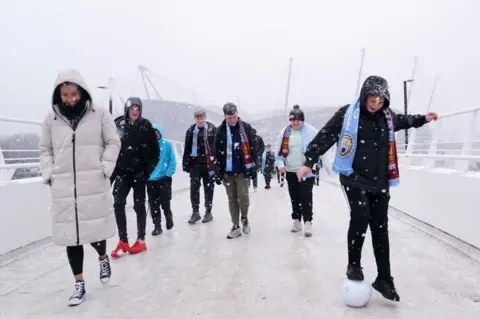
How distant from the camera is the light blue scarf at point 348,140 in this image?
9.52ft

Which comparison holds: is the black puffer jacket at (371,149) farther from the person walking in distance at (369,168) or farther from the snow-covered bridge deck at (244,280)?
the snow-covered bridge deck at (244,280)

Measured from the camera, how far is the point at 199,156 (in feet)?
21.4

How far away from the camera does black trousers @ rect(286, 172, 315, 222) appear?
5324 mm

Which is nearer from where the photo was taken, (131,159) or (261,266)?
(261,266)

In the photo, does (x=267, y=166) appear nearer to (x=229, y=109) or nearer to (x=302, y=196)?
(x=302, y=196)

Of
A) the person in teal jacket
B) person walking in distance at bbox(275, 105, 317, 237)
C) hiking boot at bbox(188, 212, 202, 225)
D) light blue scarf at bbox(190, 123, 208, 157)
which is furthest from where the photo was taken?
light blue scarf at bbox(190, 123, 208, 157)

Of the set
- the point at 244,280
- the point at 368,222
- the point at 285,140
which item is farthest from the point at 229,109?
the point at 368,222

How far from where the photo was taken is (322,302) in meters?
2.87

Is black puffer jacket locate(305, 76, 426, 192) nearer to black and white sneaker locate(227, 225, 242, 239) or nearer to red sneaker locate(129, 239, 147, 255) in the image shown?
black and white sneaker locate(227, 225, 242, 239)

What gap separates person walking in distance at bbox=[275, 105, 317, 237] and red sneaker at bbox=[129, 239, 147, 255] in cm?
201

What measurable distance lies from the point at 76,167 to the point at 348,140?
206 centimetres

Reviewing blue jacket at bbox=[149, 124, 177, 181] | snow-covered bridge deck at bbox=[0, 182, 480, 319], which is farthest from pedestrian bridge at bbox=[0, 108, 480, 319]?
blue jacket at bbox=[149, 124, 177, 181]

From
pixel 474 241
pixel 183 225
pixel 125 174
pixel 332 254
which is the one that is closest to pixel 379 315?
pixel 332 254

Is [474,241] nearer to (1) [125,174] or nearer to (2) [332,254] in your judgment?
(2) [332,254]
